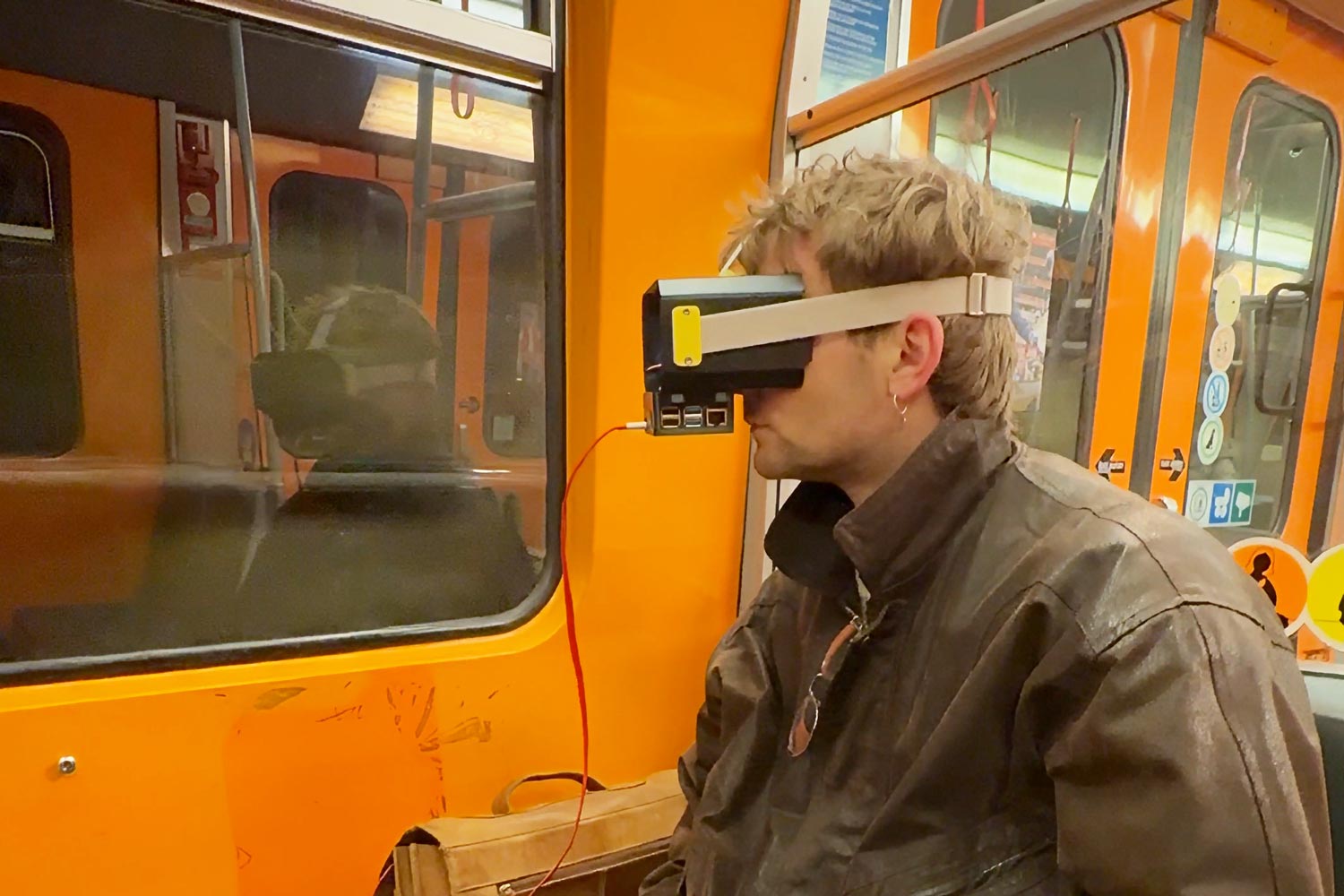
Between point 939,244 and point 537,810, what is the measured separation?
106 centimetres

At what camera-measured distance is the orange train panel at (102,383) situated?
4.64 feet

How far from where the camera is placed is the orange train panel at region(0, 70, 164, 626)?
4.64 ft

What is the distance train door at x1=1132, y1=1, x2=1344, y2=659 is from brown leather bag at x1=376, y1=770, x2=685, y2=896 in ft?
6.78

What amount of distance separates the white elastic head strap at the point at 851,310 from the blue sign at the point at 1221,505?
244cm

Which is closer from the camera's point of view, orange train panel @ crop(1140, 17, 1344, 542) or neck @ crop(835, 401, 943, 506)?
neck @ crop(835, 401, 943, 506)

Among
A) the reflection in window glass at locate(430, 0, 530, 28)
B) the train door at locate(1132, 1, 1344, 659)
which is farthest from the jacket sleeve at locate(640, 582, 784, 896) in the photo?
the train door at locate(1132, 1, 1344, 659)

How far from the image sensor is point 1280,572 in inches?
73.3

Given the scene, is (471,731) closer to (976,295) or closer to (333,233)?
(333,233)

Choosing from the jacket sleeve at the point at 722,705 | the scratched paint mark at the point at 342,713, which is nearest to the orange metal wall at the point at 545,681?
the scratched paint mark at the point at 342,713

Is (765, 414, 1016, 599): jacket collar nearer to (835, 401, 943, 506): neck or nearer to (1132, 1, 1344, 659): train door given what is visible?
(835, 401, 943, 506): neck

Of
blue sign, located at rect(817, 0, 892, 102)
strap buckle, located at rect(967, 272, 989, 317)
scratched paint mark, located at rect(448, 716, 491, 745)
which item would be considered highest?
blue sign, located at rect(817, 0, 892, 102)

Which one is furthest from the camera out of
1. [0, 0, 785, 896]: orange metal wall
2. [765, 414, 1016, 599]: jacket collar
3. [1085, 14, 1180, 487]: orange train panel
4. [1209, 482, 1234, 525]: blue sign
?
[1209, 482, 1234, 525]: blue sign

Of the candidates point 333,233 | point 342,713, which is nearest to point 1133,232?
point 333,233

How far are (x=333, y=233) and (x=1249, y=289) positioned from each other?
289 centimetres
